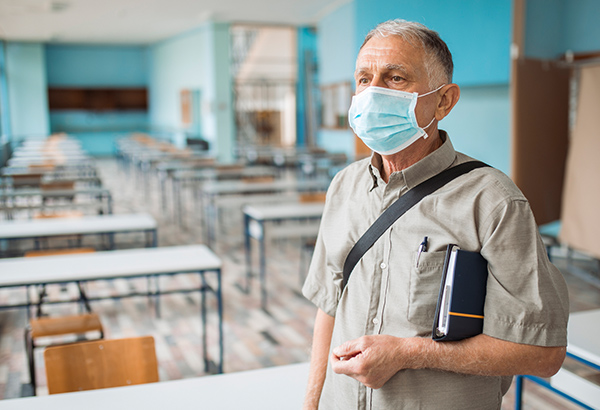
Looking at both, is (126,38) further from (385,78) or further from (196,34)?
(385,78)

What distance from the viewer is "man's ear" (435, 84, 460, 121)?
1246 millimetres

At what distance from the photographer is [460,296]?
1.11 m

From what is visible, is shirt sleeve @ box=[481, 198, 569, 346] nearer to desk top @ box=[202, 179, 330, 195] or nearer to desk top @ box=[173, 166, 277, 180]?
desk top @ box=[202, 179, 330, 195]

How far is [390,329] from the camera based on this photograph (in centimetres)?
123

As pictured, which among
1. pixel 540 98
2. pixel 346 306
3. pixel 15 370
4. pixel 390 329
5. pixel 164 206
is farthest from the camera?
pixel 164 206

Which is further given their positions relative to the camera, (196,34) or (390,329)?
(196,34)

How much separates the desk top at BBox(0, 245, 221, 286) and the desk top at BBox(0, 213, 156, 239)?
0.79m

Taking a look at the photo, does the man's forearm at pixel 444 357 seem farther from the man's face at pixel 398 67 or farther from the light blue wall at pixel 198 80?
the light blue wall at pixel 198 80

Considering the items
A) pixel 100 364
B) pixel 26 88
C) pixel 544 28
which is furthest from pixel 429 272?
pixel 26 88

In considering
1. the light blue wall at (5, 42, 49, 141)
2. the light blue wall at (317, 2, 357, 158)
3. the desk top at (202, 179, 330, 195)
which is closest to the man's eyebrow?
the desk top at (202, 179, 330, 195)

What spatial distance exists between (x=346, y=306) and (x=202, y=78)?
1530cm

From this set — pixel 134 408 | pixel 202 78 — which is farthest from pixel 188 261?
pixel 202 78

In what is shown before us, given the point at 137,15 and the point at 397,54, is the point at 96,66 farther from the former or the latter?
the point at 397,54

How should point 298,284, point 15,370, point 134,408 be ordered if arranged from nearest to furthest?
point 134,408 → point 15,370 → point 298,284
